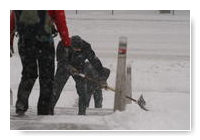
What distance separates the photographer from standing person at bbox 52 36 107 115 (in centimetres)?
482

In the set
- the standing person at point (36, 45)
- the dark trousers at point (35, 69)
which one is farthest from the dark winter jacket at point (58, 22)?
the dark trousers at point (35, 69)

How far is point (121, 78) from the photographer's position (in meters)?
5.01

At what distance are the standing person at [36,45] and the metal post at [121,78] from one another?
61cm

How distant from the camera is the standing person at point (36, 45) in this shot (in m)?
4.42

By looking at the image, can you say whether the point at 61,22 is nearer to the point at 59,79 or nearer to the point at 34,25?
the point at 34,25

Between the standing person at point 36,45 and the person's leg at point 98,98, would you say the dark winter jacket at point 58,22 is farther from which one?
the person's leg at point 98,98

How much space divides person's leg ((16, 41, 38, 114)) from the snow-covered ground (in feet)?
0.17

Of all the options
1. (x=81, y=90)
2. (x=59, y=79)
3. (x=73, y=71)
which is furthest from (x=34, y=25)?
(x=81, y=90)

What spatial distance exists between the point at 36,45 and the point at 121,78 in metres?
0.95

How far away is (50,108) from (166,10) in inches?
53.3

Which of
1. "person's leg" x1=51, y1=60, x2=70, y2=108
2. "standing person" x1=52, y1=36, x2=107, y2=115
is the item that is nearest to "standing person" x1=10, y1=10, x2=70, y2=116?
"standing person" x1=52, y1=36, x2=107, y2=115

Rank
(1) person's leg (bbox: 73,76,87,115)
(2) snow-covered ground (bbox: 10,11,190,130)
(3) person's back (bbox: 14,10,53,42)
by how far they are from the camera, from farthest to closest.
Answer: (1) person's leg (bbox: 73,76,87,115), (2) snow-covered ground (bbox: 10,11,190,130), (3) person's back (bbox: 14,10,53,42)

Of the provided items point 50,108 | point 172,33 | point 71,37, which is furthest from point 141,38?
point 50,108

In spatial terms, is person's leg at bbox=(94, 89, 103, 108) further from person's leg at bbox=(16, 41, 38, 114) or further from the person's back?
the person's back
